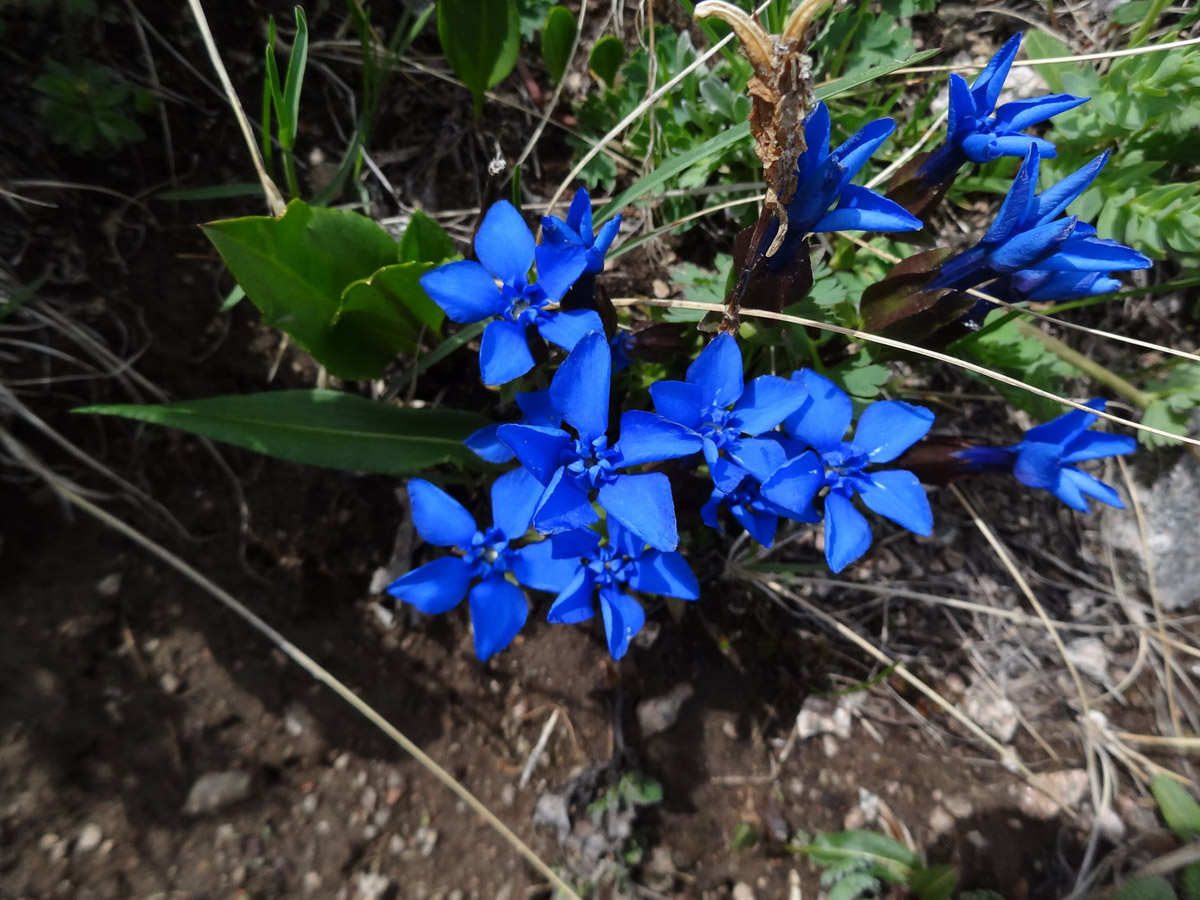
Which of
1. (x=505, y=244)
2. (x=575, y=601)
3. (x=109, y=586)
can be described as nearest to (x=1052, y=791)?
(x=575, y=601)

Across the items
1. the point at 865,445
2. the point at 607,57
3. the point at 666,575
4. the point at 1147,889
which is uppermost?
the point at 607,57

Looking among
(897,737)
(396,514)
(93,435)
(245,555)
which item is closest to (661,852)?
(897,737)

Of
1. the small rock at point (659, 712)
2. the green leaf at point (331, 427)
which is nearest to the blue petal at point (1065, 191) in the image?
the green leaf at point (331, 427)

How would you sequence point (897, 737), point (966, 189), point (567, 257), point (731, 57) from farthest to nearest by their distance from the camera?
point (897, 737) → point (966, 189) → point (731, 57) → point (567, 257)

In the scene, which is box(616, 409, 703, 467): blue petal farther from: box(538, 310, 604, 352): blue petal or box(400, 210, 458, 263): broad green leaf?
box(400, 210, 458, 263): broad green leaf

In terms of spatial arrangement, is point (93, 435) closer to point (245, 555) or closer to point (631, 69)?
point (245, 555)

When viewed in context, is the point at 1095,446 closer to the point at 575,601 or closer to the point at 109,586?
the point at 575,601

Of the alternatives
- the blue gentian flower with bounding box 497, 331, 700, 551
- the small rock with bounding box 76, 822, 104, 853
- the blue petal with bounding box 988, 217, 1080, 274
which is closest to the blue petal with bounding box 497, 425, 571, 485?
the blue gentian flower with bounding box 497, 331, 700, 551
